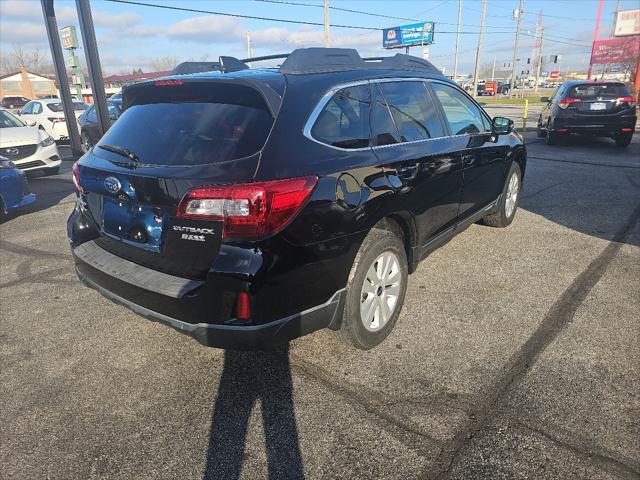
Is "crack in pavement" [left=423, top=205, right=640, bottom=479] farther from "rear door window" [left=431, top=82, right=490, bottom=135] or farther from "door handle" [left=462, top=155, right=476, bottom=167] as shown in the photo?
"rear door window" [left=431, top=82, right=490, bottom=135]

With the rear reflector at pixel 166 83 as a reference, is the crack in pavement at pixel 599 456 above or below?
below

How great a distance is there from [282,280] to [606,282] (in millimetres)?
3157

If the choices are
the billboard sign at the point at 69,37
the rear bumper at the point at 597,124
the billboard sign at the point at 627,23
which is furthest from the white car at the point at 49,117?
the billboard sign at the point at 627,23

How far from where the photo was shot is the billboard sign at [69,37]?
21141mm

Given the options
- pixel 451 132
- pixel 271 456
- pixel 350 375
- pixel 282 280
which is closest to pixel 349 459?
pixel 271 456

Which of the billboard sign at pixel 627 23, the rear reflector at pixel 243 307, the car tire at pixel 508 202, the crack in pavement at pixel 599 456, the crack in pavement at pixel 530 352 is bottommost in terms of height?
the crack in pavement at pixel 530 352

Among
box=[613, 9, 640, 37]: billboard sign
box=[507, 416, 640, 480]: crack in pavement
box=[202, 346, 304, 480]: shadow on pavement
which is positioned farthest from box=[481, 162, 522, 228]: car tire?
box=[613, 9, 640, 37]: billboard sign

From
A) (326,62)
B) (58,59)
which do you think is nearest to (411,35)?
(58,59)

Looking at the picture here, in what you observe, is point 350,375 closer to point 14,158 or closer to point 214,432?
point 214,432

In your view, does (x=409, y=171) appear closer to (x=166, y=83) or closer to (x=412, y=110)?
(x=412, y=110)

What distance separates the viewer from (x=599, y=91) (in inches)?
433

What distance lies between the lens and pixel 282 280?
88.0 inches

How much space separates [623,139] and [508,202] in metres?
8.41

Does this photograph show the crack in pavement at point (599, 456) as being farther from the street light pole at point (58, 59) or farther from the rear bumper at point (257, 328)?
the street light pole at point (58, 59)
